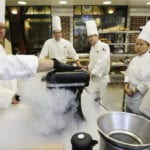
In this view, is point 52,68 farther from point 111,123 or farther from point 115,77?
point 115,77

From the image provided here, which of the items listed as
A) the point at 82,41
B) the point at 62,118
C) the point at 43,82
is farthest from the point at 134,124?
the point at 82,41

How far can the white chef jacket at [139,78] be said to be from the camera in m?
1.80

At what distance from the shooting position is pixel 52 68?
886 millimetres

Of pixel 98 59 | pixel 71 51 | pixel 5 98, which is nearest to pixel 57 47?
pixel 71 51

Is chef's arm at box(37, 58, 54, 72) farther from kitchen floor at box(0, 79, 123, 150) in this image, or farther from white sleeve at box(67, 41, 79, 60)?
white sleeve at box(67, 41, 79, 60)

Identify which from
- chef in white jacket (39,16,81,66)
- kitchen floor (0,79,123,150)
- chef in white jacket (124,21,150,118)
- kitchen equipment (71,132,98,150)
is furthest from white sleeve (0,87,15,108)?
chef in white jacket (39,16,81,66)

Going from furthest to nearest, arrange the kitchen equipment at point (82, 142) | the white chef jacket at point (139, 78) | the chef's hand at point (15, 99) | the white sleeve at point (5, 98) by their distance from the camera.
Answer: the white chef jacket at point (139, 78) → the chef's hand at point (15, 99) → the white sleeve at point (5, 98) → the kitchen equipment at point (82, 142)

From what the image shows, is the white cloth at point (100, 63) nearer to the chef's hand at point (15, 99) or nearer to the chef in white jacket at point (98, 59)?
the chef in white jacket at point (98, 59)

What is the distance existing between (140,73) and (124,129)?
1.12m

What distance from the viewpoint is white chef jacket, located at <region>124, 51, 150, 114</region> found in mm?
1795

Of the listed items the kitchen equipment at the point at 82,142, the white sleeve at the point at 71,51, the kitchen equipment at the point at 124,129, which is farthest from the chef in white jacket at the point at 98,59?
the kitchen equipment at the point at 82,142

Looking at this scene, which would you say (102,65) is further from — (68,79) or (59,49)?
(68,79)

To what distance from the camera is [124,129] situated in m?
0.80

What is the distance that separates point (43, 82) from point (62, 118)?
0.20m
